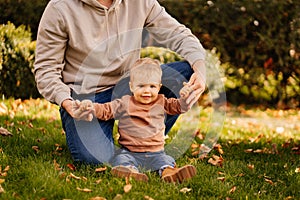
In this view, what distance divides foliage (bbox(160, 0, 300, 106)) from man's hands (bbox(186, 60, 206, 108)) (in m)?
3.55

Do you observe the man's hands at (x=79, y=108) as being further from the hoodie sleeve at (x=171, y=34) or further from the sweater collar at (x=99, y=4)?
the hoodie sleeve at (x=171, y=34)

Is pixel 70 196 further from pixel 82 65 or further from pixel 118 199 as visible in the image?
pixel 82 65

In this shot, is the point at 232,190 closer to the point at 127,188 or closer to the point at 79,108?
the point at 127,188

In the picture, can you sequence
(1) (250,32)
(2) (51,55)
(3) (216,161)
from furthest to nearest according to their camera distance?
1. (1) (250,32)
2. (3) (216,161)
3. (2) (51,55)

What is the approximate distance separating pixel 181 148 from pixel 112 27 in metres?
0.97

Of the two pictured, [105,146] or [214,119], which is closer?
[105,146]

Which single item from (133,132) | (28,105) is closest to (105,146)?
(133,132)

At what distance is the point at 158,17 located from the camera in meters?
3.77

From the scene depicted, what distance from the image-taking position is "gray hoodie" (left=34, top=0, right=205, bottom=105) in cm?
343

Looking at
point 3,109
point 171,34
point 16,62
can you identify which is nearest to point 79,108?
point 171,34

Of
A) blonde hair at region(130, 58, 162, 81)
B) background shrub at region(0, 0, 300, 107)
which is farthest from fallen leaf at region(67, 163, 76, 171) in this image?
background shrub at region(0, 0, 300, 107)

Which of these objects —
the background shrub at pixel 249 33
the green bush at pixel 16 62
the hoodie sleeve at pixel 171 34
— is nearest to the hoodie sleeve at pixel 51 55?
the hoodie sleeve at pixel 171 34

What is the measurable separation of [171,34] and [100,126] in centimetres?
78

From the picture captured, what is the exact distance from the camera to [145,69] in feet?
11.1
